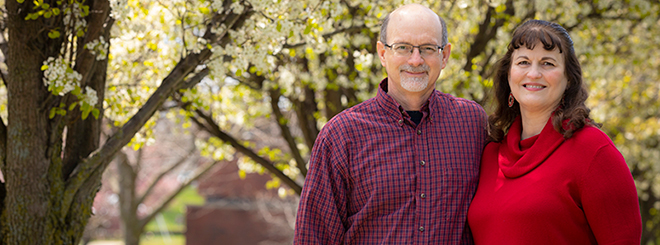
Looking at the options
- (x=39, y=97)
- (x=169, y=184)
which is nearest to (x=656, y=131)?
(x=39, y=97)

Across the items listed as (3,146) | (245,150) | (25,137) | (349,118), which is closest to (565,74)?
(349,118)

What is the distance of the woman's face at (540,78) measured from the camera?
2408 millimetres

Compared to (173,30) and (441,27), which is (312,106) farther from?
(441,27)

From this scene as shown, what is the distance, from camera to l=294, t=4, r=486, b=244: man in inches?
97.6

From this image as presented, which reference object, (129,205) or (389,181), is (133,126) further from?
(129,205)

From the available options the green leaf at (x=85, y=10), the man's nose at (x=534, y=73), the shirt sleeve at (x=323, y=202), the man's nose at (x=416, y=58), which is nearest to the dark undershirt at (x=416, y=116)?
the man's nose at (x=416, y=58)

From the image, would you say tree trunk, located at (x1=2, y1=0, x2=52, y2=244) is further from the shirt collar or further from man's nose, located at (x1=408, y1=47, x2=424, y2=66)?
man's nose, located at (x1=408, y1=47, x2=424, y2=66)

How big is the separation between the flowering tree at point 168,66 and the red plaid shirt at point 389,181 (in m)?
1.02

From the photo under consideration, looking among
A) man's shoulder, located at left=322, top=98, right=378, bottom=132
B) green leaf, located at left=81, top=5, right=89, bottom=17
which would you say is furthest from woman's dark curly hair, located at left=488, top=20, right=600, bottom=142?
green leaf, located at left=81, top=5, right=89, bottom=17

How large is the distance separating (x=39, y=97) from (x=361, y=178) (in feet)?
6.99

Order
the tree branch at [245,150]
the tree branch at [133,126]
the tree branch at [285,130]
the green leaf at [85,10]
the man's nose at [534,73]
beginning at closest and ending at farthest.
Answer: the man's nose at [534,73] → the green leaf at [85,10] → the tree branch at [133,126] → the tree branch at [245,150] → the tree branch at [285,130]

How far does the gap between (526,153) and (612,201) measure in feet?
1.35

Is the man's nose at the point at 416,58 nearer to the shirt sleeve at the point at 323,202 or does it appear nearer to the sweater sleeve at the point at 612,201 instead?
the shirt sleeve at the point at 323,202

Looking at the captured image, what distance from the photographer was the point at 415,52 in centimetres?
262
